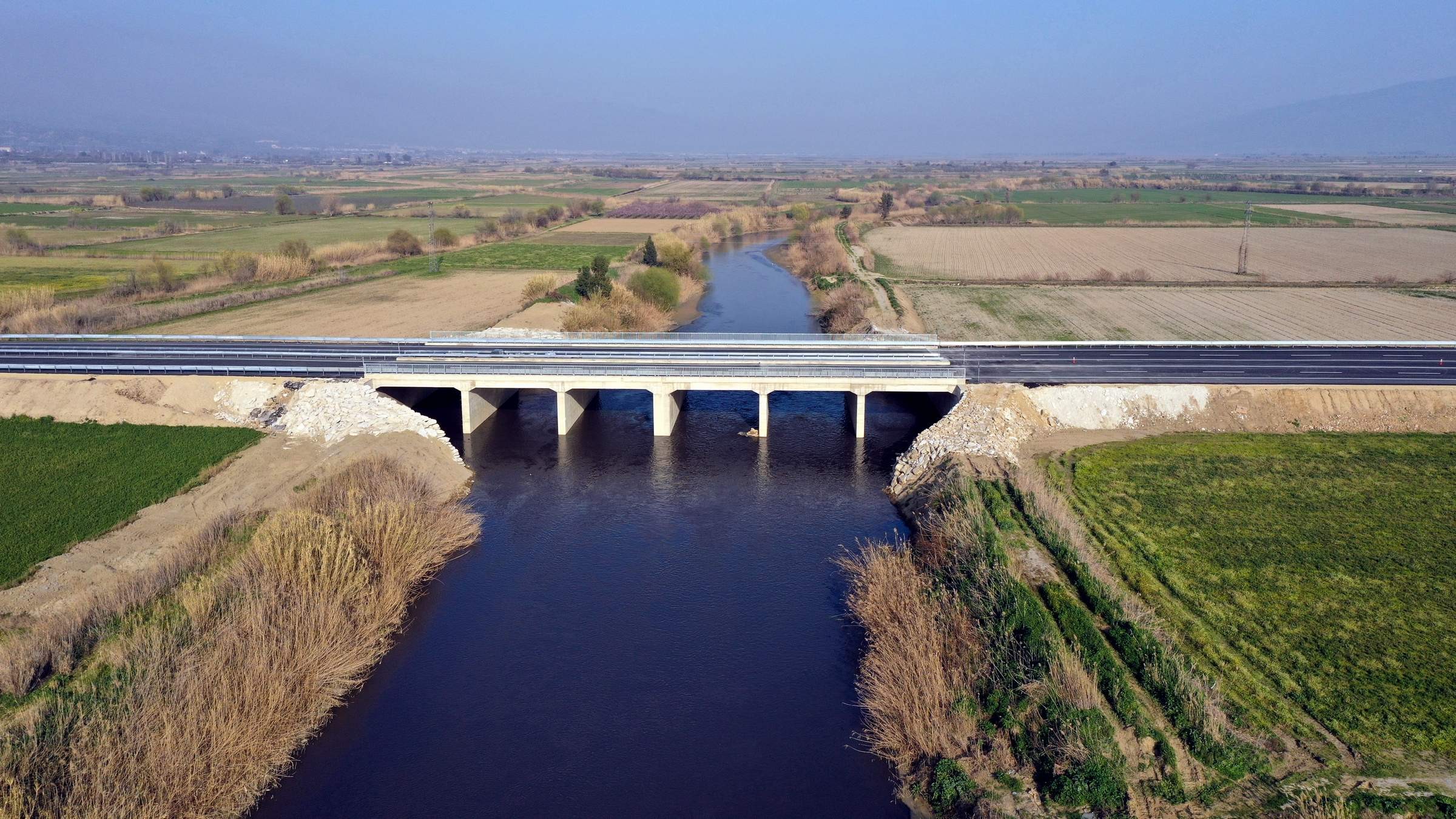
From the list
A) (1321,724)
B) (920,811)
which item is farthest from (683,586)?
(1321,724)

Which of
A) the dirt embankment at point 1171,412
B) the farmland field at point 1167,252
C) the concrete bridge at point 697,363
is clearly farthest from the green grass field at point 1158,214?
the dirt embankment at point 1171,412

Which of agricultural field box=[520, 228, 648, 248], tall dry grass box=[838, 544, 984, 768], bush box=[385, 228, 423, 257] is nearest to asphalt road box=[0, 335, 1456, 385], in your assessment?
tall dry grass box=[838, 544, 984, 768]

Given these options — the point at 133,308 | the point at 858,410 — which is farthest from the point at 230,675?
the point at 133,308

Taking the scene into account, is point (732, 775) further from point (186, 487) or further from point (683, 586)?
point (186, 487)

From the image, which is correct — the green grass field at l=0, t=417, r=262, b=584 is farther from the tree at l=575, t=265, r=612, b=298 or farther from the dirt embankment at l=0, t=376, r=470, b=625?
the tree at l=575, t=265, r=612, b=298

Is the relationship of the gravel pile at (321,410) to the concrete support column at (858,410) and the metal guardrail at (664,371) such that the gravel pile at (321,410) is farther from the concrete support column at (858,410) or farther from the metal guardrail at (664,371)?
the concrete support column at (858,410)

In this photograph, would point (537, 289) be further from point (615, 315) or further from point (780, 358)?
point (780, 358)
